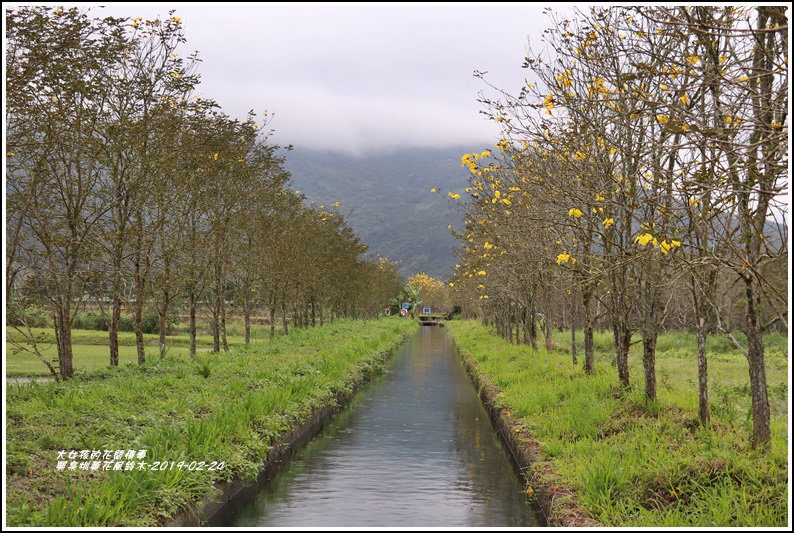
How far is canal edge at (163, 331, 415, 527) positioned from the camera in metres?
8.73

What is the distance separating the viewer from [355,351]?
→ 2988cm

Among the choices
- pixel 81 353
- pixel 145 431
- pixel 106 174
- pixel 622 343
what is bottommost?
pixel 81 353

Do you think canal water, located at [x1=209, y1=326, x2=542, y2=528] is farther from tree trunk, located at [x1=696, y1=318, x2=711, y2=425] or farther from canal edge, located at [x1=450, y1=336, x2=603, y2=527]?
tree trunk, located at [x1=696, y1=318, x2=711, y2=425]

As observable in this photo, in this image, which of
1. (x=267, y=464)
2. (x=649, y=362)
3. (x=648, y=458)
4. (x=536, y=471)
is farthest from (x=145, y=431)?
(x=649, y=362)

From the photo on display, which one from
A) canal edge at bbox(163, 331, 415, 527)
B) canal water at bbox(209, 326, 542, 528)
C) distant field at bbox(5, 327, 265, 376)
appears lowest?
canal water at bbox(209, 326, 542, 528)

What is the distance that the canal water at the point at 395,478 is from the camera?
9930mm

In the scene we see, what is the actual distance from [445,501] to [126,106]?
13.6 meters

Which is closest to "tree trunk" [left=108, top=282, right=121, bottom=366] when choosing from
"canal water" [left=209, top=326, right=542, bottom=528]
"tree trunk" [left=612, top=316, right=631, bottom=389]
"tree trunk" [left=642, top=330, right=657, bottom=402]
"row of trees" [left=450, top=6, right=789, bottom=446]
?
"canal water" [left=209, top=326, right=542, bottom=528]

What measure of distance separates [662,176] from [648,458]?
3.83 m

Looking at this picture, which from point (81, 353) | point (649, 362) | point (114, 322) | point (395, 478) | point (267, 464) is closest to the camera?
point (395, 478)

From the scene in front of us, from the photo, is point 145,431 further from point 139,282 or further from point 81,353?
point 81,353

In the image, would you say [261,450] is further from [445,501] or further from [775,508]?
[775,508]

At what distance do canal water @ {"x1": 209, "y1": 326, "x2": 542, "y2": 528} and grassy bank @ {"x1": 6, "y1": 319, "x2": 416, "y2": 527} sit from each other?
2.28 ft

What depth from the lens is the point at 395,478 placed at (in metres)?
12.2
